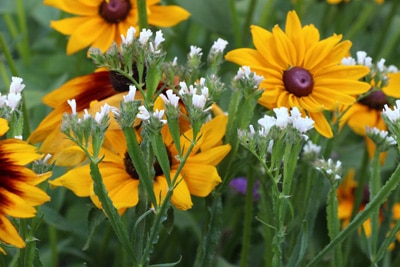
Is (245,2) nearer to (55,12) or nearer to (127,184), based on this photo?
(55,12)

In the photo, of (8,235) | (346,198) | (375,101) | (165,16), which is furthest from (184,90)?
(346,198)

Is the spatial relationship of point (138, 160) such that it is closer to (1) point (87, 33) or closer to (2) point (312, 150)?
(2) point (312, 150)

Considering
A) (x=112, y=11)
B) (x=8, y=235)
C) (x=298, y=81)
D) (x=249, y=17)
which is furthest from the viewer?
(x=249, y=17)

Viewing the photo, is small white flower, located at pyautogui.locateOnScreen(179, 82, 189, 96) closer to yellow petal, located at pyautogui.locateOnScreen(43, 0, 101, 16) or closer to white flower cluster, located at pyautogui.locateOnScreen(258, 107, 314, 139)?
white flower cluster, located at pyautogui.locateOnScreen(258, 107, 314, 139)

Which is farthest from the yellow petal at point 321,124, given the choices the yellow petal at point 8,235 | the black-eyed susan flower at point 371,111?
the yellow petal at point 8,235

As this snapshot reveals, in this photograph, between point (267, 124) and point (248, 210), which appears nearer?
point (267, 124)

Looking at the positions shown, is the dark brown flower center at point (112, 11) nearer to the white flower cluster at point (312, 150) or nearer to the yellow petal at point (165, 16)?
the yellow petal at point (165, 16)
